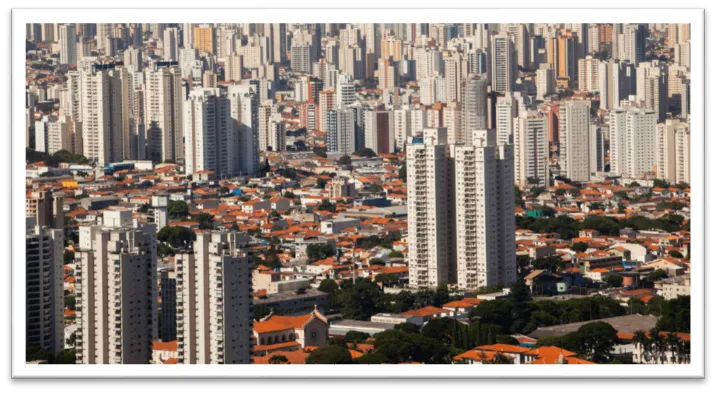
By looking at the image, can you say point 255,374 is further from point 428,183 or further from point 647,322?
point 428,183

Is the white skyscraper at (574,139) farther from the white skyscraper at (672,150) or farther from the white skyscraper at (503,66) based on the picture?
the white skyscraper at (672,150)

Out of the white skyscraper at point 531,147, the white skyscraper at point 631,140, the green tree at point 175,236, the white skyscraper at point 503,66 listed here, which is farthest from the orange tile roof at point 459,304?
the white skyscraper at point 503,66

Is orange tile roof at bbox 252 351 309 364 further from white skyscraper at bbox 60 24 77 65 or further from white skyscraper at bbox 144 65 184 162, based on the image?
white skyscraper at bbox 144 65 184 162

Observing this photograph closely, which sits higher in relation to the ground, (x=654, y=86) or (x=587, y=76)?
(x=587, y=76)

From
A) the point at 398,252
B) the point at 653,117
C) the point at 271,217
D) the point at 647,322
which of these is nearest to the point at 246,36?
the point at 271,217

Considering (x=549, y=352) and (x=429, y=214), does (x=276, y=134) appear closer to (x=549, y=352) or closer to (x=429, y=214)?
(x=429, y=214)

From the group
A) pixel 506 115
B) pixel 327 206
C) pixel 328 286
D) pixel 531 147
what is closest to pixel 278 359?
pixel 328 286
